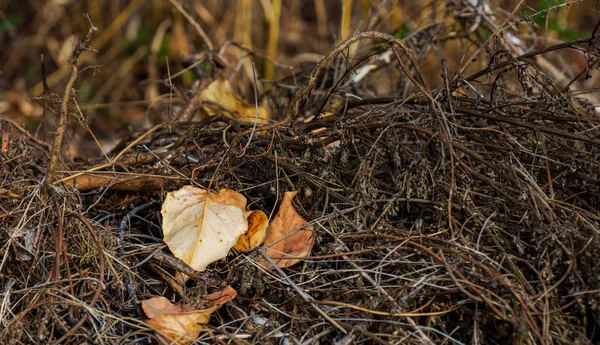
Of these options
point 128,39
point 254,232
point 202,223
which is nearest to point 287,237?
point 254,232

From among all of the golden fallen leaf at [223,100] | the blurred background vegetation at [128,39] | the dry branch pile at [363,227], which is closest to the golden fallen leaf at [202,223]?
the dry branch pile at [363,227]

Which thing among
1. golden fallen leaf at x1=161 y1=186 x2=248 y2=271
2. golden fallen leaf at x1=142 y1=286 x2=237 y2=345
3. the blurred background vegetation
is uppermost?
golden fallen leaf at x1=161 y1=186 x2=248 y2=271

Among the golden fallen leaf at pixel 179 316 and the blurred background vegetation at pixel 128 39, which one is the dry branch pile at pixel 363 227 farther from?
the blurred background vegetation at pixel 128 39

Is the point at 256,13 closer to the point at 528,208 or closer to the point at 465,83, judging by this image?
the point at 465,83

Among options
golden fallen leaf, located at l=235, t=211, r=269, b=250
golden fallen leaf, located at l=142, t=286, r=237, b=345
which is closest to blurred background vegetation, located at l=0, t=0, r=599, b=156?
golden fallen leaf, located at l=235, t=211, r=269, b=250

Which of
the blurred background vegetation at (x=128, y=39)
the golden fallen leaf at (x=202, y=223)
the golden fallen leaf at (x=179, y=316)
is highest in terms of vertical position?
the golden fallen leaf at (x=202, y=223)

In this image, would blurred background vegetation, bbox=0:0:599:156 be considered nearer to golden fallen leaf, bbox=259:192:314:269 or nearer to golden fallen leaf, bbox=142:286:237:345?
golden fallen leaf, bbox=259:192:314:269
